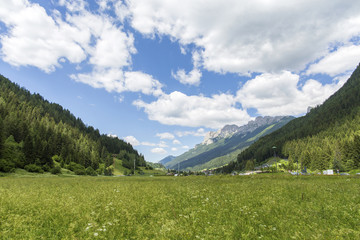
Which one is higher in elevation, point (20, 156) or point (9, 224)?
point (20, 156)

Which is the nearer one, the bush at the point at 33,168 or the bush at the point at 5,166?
the bush at the point at 5,166

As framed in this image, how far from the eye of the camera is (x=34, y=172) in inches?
2837

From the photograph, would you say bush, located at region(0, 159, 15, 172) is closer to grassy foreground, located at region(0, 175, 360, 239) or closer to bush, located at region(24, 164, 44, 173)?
bush, located at region(24, 164, 44, 173)

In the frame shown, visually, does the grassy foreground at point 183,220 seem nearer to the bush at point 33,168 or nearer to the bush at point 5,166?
the bush at point 5,166

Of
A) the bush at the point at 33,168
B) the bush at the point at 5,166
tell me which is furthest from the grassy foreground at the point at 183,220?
the bush at the point at 33,168

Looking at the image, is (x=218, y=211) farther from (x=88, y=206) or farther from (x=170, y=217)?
(x=88, y=206)

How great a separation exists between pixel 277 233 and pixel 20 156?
97182 millimetres

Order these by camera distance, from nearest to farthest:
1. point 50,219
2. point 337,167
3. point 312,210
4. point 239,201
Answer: point 50,219 < point 312,210 < point 239,201 < point 337,167

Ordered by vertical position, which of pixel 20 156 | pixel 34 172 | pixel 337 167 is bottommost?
pixel 337 167

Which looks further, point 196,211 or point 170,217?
point 196,211

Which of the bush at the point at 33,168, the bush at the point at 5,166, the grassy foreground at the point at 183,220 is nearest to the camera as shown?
the grassy foreground at the point at 183,220

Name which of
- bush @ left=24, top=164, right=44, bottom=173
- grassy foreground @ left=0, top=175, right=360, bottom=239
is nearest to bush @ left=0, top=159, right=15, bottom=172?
bush @ left=24, top=164, right=44, bottom=173

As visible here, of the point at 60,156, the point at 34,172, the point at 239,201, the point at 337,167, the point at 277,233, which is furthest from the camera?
the point at 337,167

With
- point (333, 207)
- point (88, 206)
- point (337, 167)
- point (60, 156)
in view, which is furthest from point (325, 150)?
point (60, 156)
